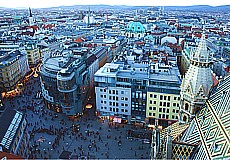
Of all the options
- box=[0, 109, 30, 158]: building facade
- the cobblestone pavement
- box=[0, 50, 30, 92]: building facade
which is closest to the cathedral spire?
the cobblestone pavement

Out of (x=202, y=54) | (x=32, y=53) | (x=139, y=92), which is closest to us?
(x=202, y=54)

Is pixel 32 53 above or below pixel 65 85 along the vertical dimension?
above

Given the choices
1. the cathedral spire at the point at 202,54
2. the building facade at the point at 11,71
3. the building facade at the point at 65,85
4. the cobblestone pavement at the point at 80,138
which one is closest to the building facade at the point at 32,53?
the building facade at the point at 11,71

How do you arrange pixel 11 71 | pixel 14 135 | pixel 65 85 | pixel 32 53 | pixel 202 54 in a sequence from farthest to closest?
pixel 32 53 < pixel 11 71 < pixel 65 85 < pixel 14 135 < pixel 202 54

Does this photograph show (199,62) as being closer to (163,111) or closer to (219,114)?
(219,114)

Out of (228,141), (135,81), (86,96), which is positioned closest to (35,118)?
(86,96)

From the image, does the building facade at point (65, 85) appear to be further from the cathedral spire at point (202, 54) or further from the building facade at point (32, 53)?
the cathedral spire at point (202, 54)

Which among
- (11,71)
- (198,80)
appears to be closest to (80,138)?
(198,80)

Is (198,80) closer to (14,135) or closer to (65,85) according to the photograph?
(14,135)
